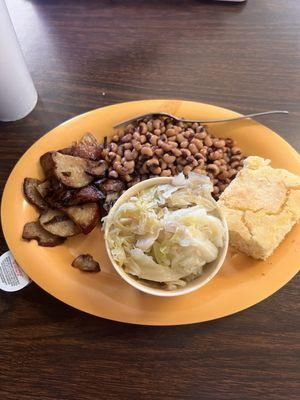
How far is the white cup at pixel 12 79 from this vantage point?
123 cm

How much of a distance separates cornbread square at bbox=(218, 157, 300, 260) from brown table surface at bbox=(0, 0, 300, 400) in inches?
5.7

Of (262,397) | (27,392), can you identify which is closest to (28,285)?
(27,392)

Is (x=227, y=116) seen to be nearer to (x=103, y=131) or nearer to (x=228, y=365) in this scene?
(x=103, y=131)

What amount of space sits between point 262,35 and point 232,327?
1170mm

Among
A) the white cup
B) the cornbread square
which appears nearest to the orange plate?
the cornbread square

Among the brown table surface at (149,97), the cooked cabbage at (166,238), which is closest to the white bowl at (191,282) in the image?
the cooked cabbage at (166,238)

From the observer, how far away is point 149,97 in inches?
58.1

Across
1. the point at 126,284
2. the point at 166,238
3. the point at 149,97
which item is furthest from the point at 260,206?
the point at 149,97

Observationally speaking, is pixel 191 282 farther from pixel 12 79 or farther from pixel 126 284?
pixel 12 79

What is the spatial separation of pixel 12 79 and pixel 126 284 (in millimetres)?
780

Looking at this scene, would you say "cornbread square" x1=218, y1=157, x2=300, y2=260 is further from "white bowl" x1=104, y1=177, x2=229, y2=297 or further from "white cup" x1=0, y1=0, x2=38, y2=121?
"white cup" x1=0, y1=0, x2=38, y2=121

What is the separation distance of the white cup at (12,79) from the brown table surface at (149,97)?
4cm

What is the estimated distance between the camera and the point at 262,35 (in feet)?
5.33

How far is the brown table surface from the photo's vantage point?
964mm
